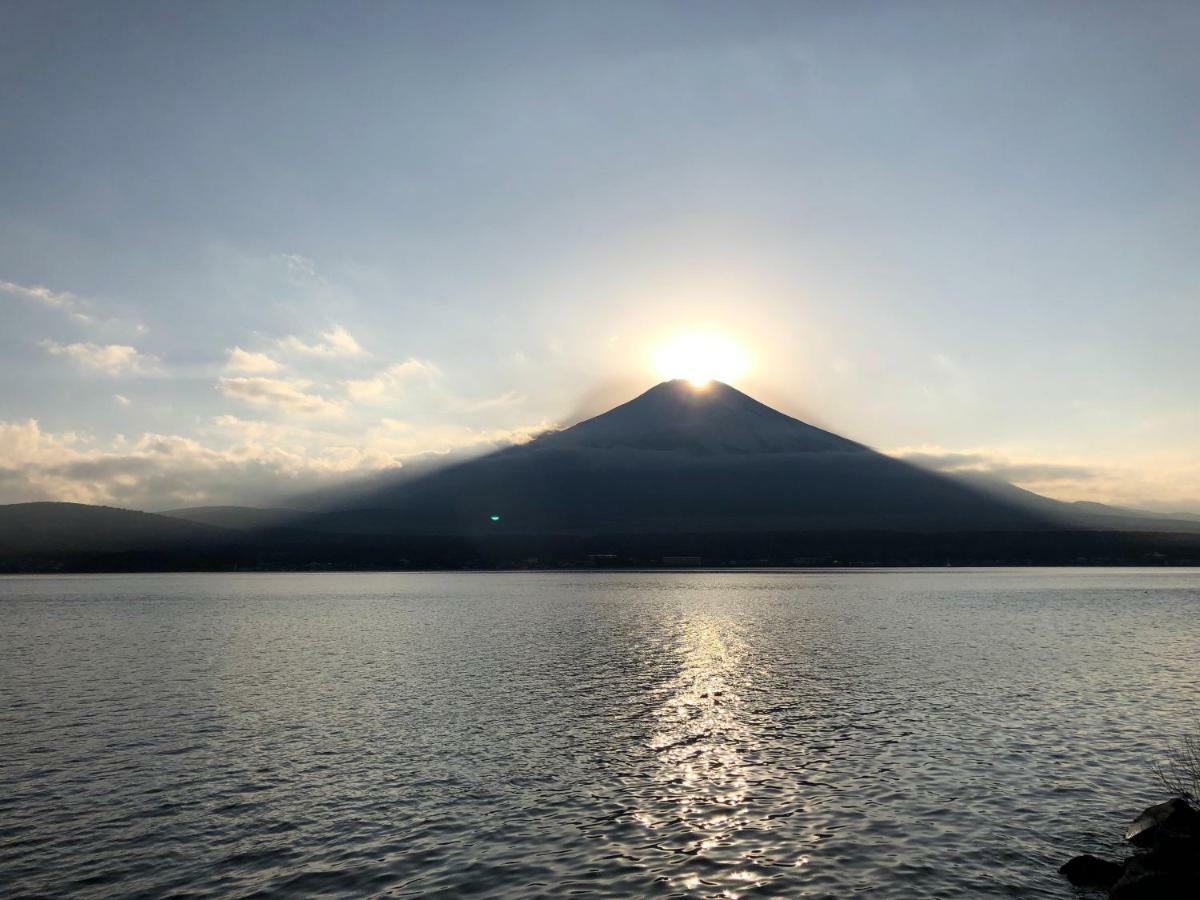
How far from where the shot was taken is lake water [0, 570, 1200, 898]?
2166cm

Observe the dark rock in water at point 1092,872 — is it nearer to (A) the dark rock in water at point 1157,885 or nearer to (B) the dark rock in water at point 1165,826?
(A) the dark rock in water at point 1157,885

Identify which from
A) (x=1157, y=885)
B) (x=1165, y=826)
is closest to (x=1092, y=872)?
(x=1157, y=885)

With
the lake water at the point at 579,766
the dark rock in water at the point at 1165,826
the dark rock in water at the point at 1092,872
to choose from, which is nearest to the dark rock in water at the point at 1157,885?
the dark rock in water at the point at 1092,872

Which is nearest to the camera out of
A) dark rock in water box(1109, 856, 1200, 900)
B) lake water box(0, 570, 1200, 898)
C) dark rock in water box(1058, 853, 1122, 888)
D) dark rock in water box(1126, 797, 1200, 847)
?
dark rock in water box(1109, 856, 1200, 900)

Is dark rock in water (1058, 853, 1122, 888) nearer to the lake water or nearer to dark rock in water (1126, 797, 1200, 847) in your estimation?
the lake water

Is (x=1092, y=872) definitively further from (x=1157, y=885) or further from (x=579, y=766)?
(x=579, y=766)

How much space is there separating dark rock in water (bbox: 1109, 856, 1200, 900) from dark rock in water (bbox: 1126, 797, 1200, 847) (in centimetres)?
212

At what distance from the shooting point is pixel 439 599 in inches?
6368

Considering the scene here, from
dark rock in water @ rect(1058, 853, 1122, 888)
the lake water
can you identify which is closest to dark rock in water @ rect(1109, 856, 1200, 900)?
dark rock in water @ rect(1058, 853, 1122, 888)

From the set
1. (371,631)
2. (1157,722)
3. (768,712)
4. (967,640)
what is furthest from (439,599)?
(1157,722)

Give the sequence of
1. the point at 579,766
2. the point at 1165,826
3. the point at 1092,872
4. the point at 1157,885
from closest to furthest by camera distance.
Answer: the point at 1157,885, the point at 1092,872, the point at 1165,826, the point at 579,766

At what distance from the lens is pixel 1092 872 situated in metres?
20.7

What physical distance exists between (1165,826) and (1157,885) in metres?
3.70

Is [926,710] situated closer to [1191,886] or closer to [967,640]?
[1191,886]
